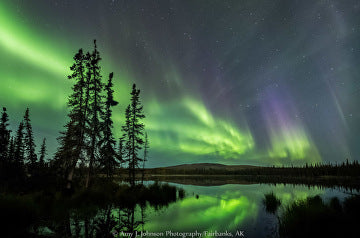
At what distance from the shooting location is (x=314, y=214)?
9.09m

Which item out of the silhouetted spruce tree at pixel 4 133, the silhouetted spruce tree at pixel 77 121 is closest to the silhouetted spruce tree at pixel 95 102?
the silhouetted spruce tree at pixel 77 121

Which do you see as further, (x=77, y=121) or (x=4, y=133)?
(x=4, y=133)

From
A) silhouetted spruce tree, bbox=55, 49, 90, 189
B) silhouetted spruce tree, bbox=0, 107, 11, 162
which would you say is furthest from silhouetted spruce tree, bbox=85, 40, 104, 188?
silhouetted spruce tree, bbox=0, 107, 11, 162

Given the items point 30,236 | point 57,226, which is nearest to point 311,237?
point 30,236

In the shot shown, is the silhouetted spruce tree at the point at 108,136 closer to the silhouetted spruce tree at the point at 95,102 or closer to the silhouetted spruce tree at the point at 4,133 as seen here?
the silhouetted spruce tree at the point at 95,102

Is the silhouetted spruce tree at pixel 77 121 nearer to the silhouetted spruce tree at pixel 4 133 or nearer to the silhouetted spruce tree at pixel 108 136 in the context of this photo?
the silhouetted spruce tree at pixel 108 136

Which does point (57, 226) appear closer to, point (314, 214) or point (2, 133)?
point (314, 214)

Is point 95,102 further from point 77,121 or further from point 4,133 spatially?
point 4,133

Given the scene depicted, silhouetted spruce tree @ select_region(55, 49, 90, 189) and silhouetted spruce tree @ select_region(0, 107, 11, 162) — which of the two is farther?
silhouetted spruce tree @ select_region(0, 107, 11, 162)

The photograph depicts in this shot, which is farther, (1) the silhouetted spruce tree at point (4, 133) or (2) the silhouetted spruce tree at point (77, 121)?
(1) the silhouetted spruce tree at point (4, 133)

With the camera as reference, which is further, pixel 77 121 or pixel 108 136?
pixel 108 136

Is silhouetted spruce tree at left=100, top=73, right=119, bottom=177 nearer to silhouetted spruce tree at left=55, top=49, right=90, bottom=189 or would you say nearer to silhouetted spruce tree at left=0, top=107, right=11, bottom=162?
silhouetted spruce tree at left=55, top=49, right=90, bottom=189

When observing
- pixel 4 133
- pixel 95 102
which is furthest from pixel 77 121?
pixel 4 133

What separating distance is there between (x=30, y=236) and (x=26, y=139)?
47820 millimetres
